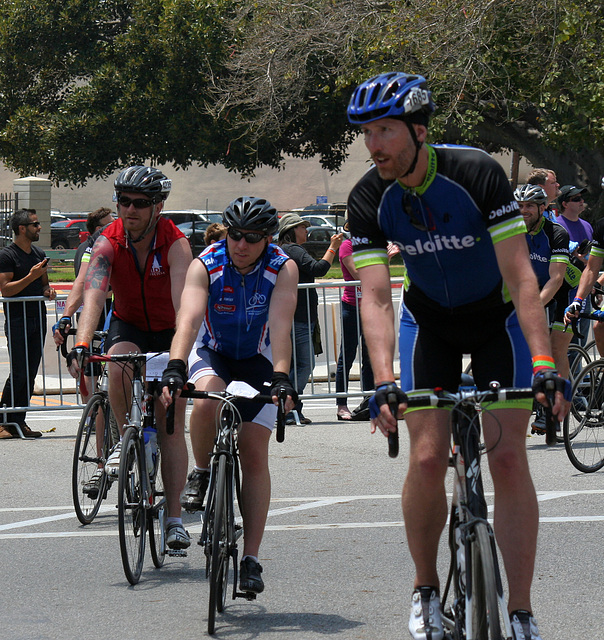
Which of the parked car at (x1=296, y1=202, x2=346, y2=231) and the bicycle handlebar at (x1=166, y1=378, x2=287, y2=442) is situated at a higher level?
the parked car at (x1=296, y1=202, x2=346, y2=231)

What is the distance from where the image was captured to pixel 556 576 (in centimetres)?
557

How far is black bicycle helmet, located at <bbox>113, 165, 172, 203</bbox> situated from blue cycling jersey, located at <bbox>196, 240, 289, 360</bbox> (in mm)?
727

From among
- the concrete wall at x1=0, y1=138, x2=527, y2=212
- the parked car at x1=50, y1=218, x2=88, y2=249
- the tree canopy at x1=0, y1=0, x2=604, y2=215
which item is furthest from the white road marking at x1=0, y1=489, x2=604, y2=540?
the concrete wall at x1=0, y1=138, x2=527, y2=212

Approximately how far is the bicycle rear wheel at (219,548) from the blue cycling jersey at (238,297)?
829 mm

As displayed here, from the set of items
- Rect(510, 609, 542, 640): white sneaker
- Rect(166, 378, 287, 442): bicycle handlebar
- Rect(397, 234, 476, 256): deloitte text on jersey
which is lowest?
Rect(510, 609, 542, 640): white sneaker

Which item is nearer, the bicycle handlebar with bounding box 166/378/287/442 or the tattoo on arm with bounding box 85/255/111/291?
the bicycle handlebar with bounding box 166/378/287/442

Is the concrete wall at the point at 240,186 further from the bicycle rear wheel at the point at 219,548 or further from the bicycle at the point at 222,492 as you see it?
the bicycle rear wheel at the point at 219,548

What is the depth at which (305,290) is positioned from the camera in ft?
38.5

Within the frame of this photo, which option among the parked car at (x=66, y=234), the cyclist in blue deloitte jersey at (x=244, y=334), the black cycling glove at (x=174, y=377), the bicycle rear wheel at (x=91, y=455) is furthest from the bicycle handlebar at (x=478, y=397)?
the parked car at (x=66, y=234)

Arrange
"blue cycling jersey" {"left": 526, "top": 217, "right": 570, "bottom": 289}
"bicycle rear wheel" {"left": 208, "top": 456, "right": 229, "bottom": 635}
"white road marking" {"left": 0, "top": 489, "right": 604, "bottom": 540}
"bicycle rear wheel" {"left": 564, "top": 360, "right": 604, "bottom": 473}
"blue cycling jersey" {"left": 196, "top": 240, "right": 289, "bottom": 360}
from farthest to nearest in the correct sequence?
"blue cycling jersey" {"left": 526, "top": 217, "right": 570, "bottom": 289}, "bicycle rear wheel" {"left": 564, "top": 360, "right": 604, "bottom": 473}, "white road marking" {"left": 0, "top": 489, "right": 604, "bottom": 540}, "blue cycling jersey" {"left": 196, "top": 240, "right": 289, "bottom": 360}, "bicycle rear wheel" {"left": 208, "top": 456, "right": 229, "bottom": 635}

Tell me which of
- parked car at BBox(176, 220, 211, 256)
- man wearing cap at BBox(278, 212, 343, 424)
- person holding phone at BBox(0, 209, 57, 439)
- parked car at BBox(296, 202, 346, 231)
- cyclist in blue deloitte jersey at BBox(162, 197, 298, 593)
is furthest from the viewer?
parked car at BBox(296, 202, 346, 231)

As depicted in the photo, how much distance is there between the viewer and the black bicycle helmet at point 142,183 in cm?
609

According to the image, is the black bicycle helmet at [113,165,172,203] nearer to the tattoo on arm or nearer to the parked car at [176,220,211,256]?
the tattoo on arm

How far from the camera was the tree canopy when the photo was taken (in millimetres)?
23016
